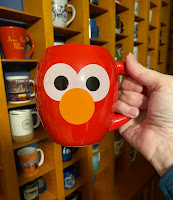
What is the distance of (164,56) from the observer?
2.33 m

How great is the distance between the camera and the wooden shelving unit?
839 mm

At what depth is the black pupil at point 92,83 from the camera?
390mm

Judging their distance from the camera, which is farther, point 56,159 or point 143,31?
point 143,31

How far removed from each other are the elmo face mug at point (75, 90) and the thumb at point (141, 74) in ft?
0.38

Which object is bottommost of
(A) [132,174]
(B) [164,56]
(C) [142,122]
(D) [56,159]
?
(A) [132,174]

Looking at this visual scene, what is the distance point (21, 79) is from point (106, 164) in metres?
1.06

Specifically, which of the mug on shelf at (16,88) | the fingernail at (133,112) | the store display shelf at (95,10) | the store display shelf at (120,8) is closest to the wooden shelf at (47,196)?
the mug on shelf at (16,88)

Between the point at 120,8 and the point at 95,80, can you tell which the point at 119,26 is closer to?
the point at 120,8

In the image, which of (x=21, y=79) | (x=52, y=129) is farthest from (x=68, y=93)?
(x=21, y=79)

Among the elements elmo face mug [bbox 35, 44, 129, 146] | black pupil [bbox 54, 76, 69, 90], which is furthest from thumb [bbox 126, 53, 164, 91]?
black pupil [bbox 54, 76, 69, 90]

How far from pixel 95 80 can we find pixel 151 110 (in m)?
0.31

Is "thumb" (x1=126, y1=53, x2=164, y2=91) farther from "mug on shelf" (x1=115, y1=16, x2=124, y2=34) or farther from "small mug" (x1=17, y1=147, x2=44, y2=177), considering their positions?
"mug on shelf" (x1=115, y1=16, x2=124, y2=34)

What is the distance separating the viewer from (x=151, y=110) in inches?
24.2

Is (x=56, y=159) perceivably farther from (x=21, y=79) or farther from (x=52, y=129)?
(x=52, y=129)
